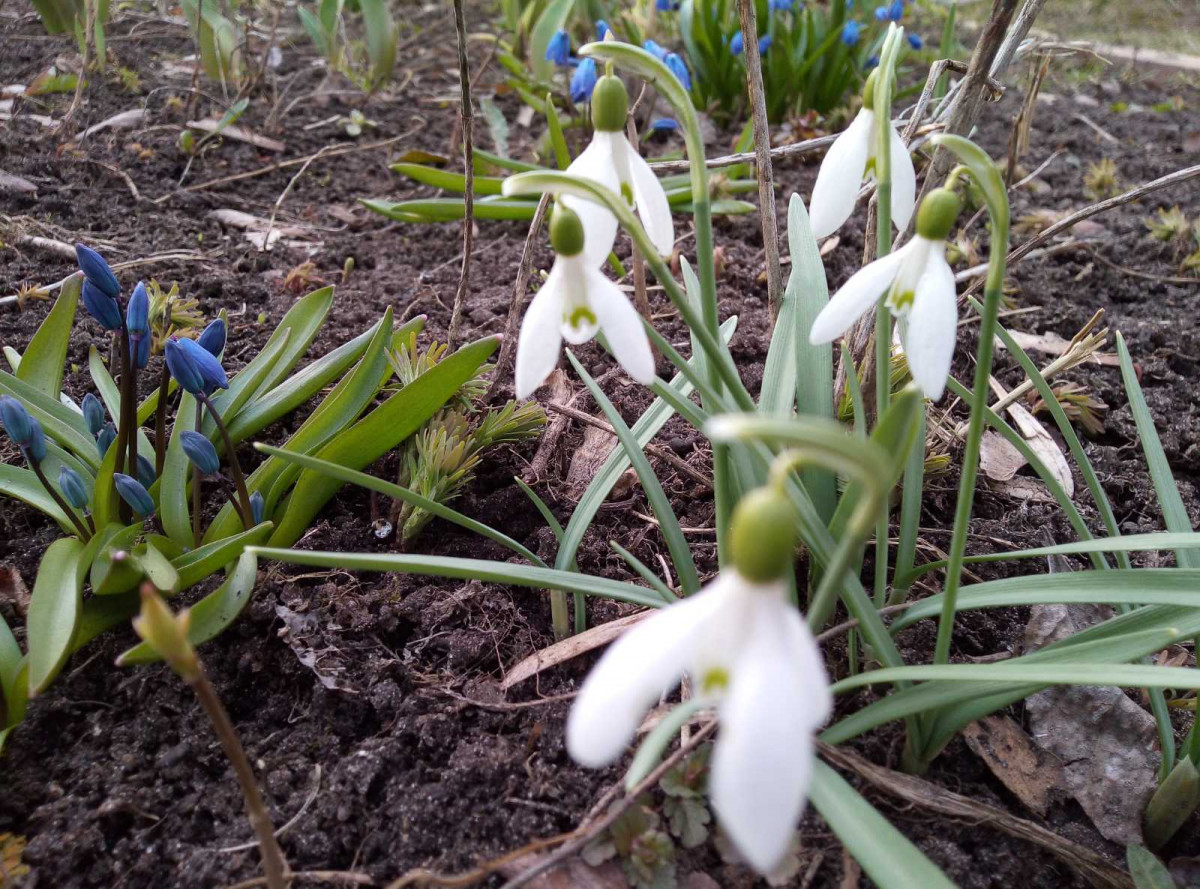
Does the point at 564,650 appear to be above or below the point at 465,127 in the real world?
below

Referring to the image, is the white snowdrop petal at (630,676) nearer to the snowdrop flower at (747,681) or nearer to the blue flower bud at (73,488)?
the snowdrop flower at (747,681)

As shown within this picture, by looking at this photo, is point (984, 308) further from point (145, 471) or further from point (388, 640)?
point (145, 471)

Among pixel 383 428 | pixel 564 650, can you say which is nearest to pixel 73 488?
pixel 383 428

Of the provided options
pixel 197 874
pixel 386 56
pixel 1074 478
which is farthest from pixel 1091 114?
pixel 197 874

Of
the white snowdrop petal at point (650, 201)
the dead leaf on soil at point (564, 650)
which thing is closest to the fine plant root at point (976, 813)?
the dead leaf on soil at point (564, 650)

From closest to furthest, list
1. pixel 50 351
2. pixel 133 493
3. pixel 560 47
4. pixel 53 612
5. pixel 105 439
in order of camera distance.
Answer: pixel 53 612 → pixel 133 493 → pixel 105 439 → pixel 50 351 → pixel 560 47

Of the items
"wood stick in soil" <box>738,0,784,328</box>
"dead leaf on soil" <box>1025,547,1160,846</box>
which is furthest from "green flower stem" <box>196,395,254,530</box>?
"dead leaf on soil" <box>1025,547,1160,846</box>

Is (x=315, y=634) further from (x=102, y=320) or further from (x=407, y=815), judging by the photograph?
(x=102, y=320)
